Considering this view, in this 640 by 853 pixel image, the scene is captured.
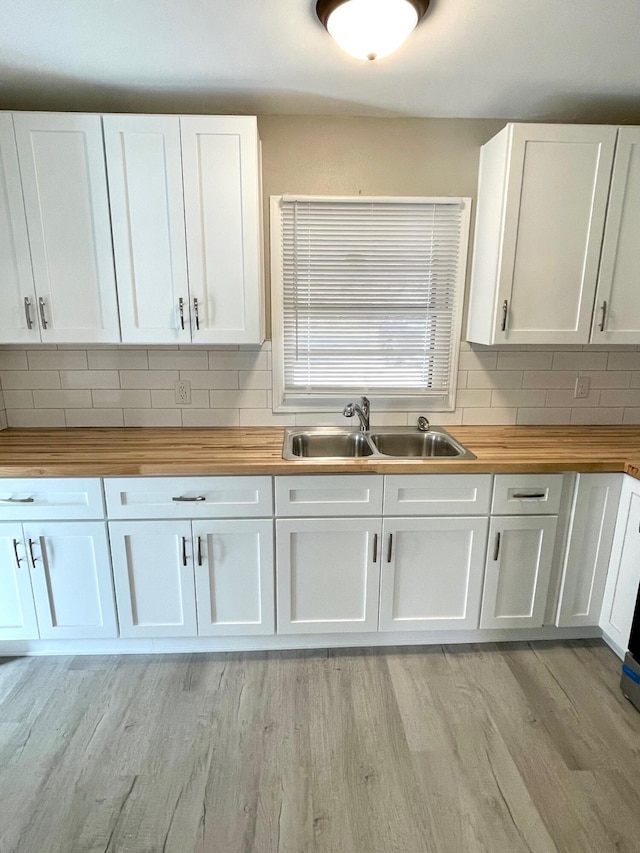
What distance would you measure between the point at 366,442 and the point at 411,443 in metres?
0.28

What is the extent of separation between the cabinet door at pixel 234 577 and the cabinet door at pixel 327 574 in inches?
2.4

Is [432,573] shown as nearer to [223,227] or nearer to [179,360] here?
[179,360]

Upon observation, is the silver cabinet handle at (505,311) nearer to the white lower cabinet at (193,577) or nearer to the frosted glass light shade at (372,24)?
the frosted glass light shade at (372,24)

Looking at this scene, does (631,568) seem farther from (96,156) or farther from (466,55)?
(96,156)

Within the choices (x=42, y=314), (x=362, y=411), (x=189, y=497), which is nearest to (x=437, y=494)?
(x=362, y=411)

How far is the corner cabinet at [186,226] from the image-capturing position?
1844mm

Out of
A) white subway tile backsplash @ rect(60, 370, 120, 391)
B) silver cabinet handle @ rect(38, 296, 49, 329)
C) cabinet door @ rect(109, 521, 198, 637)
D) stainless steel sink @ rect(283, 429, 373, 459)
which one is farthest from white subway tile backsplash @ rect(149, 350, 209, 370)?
cabinet door @ rect(109, 521, 198, 637)

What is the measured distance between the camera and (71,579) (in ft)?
6.32

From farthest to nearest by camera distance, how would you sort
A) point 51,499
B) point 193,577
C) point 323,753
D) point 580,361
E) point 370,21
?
point 580,361 → point 193,577 → point 51,499 → point 323,753 → point 370,21

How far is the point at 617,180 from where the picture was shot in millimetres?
1956

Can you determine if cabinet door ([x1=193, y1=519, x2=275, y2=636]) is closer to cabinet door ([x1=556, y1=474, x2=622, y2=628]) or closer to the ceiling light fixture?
cabinet door ([x1=556, y1=474, x2=622, y2=628])

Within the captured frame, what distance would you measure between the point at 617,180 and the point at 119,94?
2.18 meters

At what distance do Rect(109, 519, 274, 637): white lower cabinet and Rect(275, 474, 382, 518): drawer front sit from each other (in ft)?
0.44

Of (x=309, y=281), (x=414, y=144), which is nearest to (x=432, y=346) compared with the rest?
(x=309, y=281)
